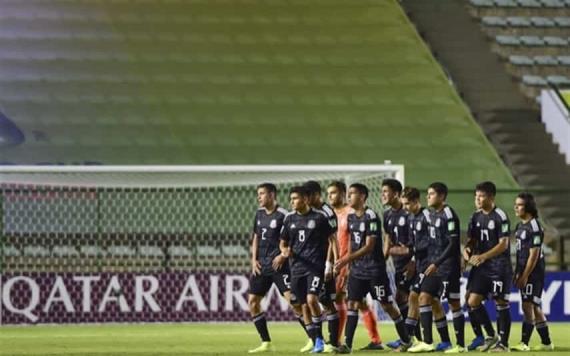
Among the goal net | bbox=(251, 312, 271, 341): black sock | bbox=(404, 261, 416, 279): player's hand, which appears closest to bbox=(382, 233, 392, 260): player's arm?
bbox=(404, 261, 416, 279): player's hand

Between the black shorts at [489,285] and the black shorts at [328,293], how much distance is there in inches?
51.5

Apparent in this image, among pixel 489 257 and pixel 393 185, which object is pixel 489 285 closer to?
pixel 489 257

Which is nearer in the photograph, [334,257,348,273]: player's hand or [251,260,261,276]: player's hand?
[334,257,348,273]: player's hand

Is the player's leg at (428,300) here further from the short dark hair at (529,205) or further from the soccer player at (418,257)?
the short dark hair at (529,205)

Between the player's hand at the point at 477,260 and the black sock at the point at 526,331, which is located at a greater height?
the player's hand at the point at 477,260

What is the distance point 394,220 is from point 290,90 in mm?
16276

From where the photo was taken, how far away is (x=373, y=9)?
34531mm

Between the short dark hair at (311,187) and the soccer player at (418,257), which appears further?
the soccer player at (418,257)

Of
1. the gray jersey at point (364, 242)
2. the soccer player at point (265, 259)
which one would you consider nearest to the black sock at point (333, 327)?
the gray jersey at point (364, 242)

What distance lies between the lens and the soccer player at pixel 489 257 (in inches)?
592

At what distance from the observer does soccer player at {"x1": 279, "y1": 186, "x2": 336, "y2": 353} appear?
14602 mm

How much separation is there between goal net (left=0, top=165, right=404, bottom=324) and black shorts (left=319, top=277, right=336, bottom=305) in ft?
22.3

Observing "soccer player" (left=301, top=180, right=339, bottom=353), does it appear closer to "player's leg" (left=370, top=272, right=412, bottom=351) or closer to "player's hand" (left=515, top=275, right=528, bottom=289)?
"player's leg" (left=370, top=272, right=412, bottom=351)

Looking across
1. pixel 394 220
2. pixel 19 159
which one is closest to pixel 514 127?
pixel 19 159
